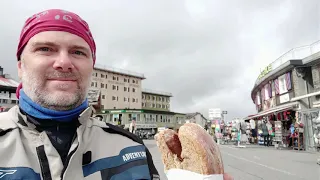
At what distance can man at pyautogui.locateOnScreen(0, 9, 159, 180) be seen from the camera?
1.22m

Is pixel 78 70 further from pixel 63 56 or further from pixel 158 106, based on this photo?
pixel 158 106

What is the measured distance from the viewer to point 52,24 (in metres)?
1.36

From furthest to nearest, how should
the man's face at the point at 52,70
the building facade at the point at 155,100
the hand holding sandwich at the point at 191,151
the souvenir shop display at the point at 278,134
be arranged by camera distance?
1. the building facade at the point at 155,100
2. the souvenir shop display at the point at 278,134
3. the hand holding sandwich at the point at 191,151
4. the man's face at the point at 52,70

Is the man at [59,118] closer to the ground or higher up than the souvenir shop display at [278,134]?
higher up

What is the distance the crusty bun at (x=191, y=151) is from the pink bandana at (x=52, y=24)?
3.00ft

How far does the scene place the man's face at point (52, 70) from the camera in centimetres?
132

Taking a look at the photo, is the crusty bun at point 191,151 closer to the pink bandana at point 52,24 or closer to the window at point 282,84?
the pink bandana at point 52,24

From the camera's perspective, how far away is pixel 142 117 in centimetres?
5234

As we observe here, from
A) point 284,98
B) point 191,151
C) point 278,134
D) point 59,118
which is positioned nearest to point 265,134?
point 278,134

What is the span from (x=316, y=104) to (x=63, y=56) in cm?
1671

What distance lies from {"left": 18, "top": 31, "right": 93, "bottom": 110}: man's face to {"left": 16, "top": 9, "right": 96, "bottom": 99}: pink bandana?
31 mm

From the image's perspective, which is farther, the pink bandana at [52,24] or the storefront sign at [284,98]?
the storefront sign at [284,98]

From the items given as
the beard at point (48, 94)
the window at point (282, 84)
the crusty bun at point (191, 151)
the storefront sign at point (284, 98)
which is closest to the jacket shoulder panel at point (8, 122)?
the beard at point (48, 94)

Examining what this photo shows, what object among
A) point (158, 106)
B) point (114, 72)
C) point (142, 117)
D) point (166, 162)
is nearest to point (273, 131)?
point (166, 162)
